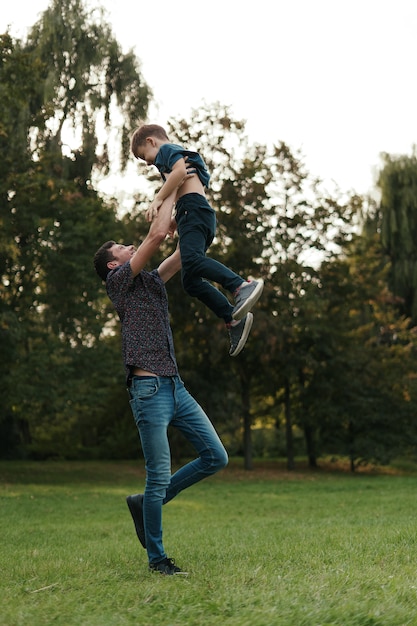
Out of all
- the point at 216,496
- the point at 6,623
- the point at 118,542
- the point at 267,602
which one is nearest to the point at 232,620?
the point at 267,602

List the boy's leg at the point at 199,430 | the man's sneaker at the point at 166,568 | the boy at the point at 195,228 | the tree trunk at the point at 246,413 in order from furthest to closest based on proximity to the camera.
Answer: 1. the tree trunk at the point at 246,413
2. the boy at the point at 195,228
3. the boy's leg at the point at 199,430
4. the man's sneaker at the point at 166,568

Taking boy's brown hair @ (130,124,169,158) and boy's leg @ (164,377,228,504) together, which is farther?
boy's brown hair @ (130,124,169,158)

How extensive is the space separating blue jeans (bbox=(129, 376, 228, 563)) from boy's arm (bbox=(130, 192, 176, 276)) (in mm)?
744

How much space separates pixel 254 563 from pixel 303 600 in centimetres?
149

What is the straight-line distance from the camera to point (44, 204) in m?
22.1

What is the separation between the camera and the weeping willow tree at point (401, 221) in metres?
31.1

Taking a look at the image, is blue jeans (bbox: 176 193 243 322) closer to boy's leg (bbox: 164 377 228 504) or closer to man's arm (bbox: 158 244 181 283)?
man's arm (bbox: 158 244 181 283)

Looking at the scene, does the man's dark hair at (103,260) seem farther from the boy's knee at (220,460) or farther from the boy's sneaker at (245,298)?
the boy's knee at (220,460)

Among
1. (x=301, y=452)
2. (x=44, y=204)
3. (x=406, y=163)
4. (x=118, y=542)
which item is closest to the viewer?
(x=118, y=542)

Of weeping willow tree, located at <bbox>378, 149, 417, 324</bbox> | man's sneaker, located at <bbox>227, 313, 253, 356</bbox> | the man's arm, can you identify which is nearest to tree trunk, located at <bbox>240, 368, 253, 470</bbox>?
weeping willow tree, located at <bbox>378, 149, 417, 324</bbox>

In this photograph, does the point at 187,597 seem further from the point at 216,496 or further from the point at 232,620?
the point at 216,496

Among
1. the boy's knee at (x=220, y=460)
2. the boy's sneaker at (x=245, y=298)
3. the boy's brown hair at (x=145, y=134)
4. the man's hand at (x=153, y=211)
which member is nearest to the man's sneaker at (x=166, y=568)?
the boy's knee at (x=220, y=460)

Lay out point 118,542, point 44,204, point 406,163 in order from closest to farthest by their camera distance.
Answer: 1. point 118,542
2. point 44,204
3. point 406,163

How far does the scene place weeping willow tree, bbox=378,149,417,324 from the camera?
3114 cm
